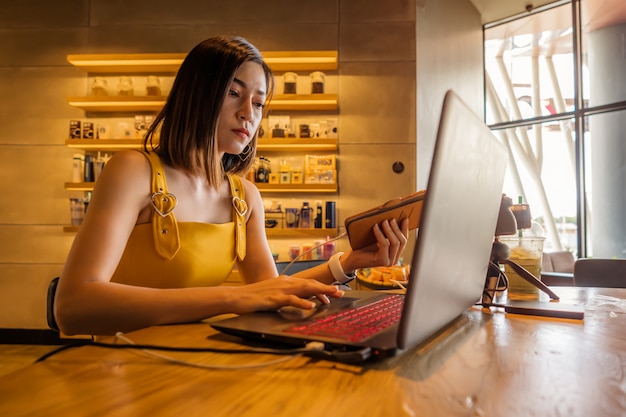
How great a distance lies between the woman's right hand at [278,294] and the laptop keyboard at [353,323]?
0.23ft

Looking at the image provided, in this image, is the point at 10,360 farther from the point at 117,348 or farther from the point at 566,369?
the point at 566,369

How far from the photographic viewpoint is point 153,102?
389 cm

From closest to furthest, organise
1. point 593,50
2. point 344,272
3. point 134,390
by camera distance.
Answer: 1. point 134,390
2. point 344,272
3. point 593,50

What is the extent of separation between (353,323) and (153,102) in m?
3.70

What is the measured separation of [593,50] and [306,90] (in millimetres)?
3216

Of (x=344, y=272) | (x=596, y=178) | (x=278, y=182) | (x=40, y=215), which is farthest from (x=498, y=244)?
(x=596, y=178)

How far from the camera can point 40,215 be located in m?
4.07

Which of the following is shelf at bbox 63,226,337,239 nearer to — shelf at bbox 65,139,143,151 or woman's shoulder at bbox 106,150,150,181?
shelf at bbox 65,139,143,151

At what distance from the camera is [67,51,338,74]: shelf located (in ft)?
12.5

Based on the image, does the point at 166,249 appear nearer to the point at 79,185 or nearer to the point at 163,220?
the point at 163,220

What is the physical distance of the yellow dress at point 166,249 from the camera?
3.85 feet

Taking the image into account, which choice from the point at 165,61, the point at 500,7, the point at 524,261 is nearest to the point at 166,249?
the point at 524,261

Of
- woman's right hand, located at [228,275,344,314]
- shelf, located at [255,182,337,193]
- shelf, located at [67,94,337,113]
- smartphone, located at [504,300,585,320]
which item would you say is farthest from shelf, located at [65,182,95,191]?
smartphone, located at [504,300,585,320]

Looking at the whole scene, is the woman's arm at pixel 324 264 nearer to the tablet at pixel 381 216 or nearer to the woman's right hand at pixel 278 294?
the tablet at pixel 381 216
